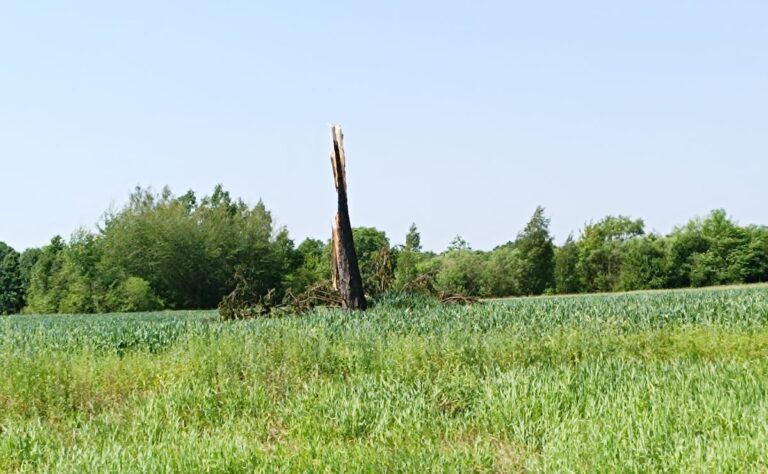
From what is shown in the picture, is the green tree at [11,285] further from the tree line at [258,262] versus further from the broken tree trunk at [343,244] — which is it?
the broken tree trunk at [343,244]

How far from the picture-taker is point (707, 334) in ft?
42.0

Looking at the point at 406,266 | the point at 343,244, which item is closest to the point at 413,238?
the point at 406,266

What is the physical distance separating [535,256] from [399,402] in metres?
41.0

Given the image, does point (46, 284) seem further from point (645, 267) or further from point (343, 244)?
point (645, 267)

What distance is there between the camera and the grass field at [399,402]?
6.57m

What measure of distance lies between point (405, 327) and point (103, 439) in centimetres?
694

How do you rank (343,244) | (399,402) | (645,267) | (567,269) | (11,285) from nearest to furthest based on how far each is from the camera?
(399,402)
(343,244)
(645,267)
(567,269)
(11,285)

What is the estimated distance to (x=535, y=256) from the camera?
159 ft

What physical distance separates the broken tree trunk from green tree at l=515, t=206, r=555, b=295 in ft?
94.0

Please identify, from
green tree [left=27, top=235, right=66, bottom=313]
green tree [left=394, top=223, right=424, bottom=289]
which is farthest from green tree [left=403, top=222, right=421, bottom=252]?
green tree [left=27, top=235, right=66, bottom=313]

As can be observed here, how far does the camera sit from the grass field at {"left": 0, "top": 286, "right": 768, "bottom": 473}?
21.6ft

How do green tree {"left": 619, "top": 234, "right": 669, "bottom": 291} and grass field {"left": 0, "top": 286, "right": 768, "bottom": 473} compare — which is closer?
grass field {"left": 0, "top": 286, "right": 768, "bottom": 473}

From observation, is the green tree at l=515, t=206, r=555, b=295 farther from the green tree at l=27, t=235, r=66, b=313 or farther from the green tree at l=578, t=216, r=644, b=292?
the green tree at l=27, t=235, r=66, b=313

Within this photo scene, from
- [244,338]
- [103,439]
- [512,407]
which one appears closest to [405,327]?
[244,338]
